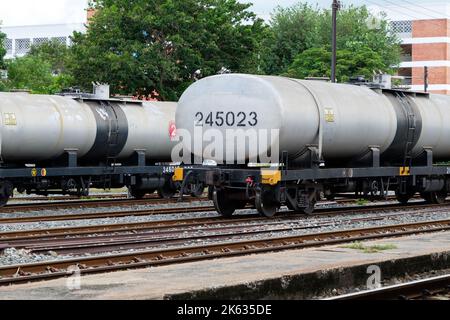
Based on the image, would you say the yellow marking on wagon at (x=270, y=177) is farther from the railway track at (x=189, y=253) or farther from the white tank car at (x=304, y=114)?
the railway track at (x=189, y=253)

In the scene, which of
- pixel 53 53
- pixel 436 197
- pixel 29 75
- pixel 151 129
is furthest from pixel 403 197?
pixel 53 53

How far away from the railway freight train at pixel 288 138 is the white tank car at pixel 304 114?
24 mm

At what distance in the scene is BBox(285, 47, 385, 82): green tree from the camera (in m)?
56.9

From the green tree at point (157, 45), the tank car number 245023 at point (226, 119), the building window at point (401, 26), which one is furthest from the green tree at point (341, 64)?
the building window at point (401, 26)

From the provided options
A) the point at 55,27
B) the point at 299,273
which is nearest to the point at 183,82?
the point at 299,273

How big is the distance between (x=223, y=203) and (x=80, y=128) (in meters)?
5.76

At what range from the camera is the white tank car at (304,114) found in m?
20.5

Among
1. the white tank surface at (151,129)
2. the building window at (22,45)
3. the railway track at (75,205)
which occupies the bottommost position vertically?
the railway track at (75,205)

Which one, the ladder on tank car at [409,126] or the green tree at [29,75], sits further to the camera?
the green tree at [29,75]

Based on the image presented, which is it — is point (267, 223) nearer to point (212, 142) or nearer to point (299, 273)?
point (212, 142)

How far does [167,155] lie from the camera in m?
29.4

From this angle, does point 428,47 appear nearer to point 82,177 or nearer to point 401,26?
point 401,26

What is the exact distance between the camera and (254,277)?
9844 millimetres

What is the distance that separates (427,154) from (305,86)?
5.96 m
